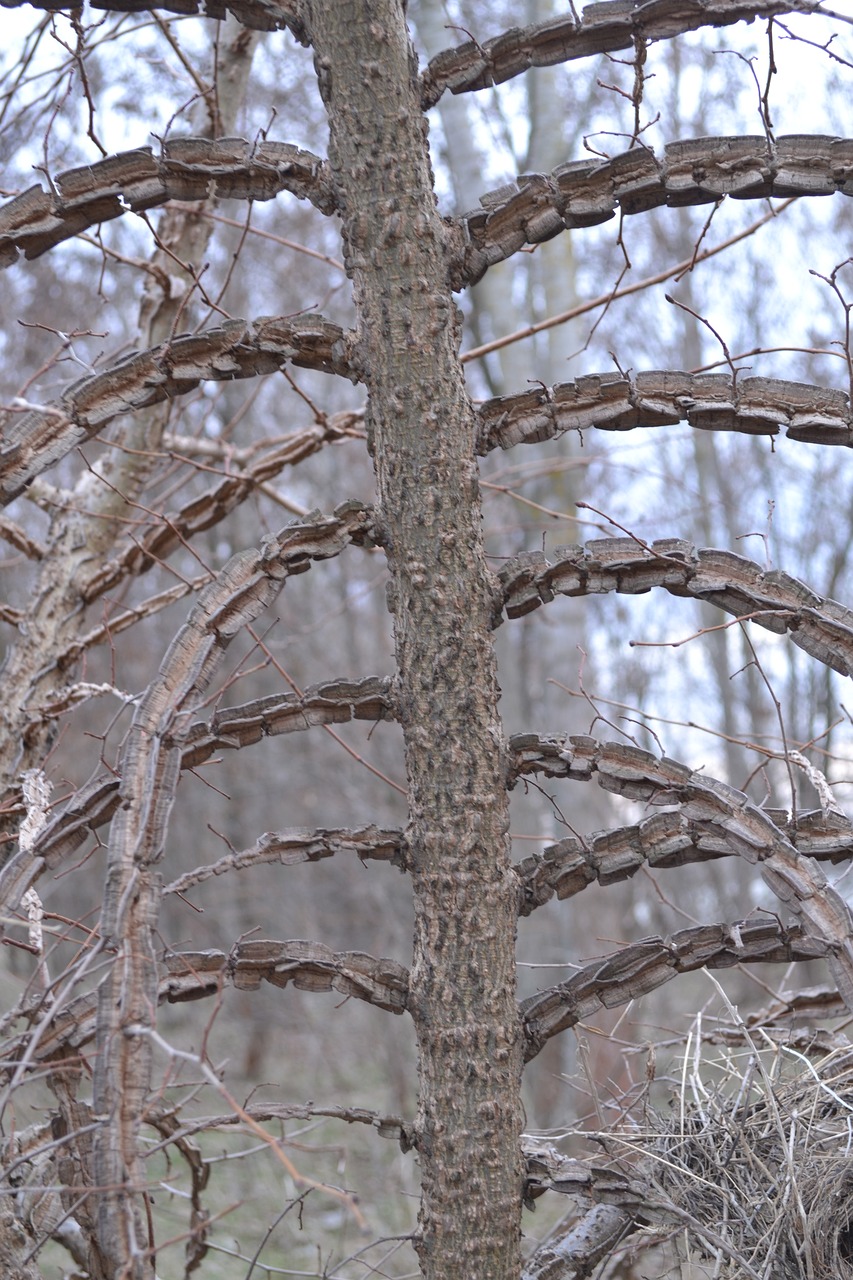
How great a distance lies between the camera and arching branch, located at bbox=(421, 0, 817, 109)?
68.7 inches

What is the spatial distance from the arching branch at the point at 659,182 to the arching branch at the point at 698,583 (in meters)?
0.52

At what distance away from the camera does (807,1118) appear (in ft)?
6.49

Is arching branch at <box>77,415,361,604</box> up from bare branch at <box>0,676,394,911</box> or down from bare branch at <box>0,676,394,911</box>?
up

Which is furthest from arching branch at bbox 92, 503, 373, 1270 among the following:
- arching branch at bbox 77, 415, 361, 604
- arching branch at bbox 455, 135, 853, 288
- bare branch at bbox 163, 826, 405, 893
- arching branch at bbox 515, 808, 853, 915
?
arching branch at bbox 77, 415, 361, 604

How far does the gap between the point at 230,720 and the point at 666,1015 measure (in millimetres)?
9031

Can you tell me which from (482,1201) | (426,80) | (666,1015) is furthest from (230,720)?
(666,1015)

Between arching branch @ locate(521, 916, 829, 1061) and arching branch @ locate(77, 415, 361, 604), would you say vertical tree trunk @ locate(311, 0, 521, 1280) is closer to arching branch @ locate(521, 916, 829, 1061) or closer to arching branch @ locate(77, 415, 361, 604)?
arching branch @ locate(521, 916, 829, 1061)

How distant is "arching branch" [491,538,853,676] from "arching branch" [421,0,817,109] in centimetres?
79

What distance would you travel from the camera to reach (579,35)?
1778 mm

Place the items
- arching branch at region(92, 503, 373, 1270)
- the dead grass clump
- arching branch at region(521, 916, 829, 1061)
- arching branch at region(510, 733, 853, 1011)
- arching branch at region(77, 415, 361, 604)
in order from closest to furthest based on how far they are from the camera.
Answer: arching branch at region(92, 503, 373, 1270), arching branch at region(510, 733, 853, 1011), the dead grass clump, arching branch at region(521, 916, 829, 1061), arching branch at region(77, 415, 361, 604)

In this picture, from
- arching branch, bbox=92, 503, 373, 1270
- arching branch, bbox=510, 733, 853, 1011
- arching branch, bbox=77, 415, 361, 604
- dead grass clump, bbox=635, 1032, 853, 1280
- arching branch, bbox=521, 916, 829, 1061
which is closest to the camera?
arching branch, bbox=92, 503, 373, 1270

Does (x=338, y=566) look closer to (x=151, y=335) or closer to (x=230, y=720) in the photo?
(x=151, y=335)

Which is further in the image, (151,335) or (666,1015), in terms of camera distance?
(666,1015)

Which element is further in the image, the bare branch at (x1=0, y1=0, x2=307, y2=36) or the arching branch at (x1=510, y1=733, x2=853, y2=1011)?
the bare branch at (x1=0, y1=0, x2=307, y2=36)
